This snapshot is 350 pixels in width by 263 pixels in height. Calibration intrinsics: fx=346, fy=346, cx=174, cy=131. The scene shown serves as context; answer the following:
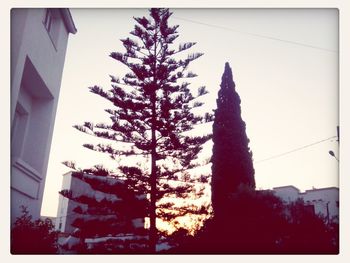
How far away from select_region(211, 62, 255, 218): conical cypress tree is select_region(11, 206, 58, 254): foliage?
4.61m

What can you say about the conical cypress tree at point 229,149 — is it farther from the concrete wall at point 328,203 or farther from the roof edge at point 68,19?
the roof edge at point 68,19

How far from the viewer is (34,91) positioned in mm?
4520

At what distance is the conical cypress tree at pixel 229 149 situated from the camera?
26.5 ft

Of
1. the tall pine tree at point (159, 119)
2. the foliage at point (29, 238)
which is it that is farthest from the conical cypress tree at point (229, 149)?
the foliage at point (29, 238)

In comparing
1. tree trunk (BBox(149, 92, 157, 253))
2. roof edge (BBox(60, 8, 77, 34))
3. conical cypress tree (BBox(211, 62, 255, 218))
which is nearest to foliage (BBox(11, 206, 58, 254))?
tree trunk (BBox(149, 92, 157, 253))

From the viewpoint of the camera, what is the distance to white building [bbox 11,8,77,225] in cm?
338

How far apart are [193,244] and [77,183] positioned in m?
2.68

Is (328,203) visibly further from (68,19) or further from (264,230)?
(68,19)

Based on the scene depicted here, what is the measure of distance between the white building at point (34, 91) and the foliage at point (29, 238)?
112mm

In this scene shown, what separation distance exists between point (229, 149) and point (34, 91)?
5092mm

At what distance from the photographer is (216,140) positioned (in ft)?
28.2

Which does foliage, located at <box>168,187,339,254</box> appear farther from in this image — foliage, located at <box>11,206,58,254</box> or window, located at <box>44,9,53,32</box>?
window, located at <box>44,9,53,32</box>
